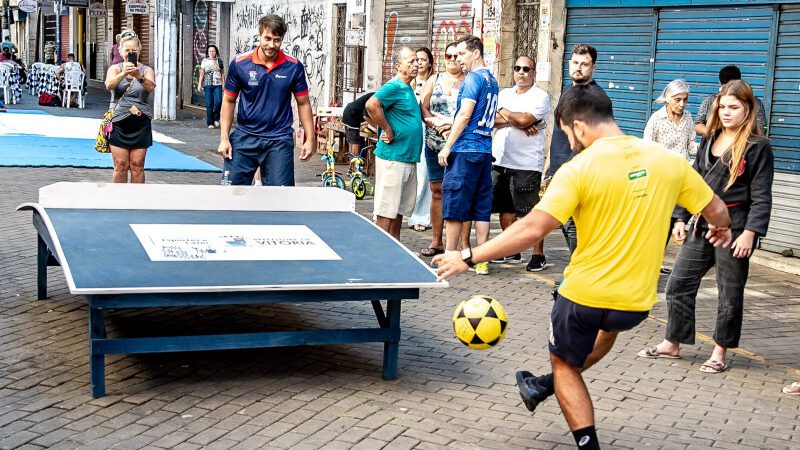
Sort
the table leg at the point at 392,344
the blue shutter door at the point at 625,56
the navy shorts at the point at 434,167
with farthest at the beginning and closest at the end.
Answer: the blue shutter door at the point at 625,56
the navy shorts at the point at 434,167
the table leg at the point at 392,344

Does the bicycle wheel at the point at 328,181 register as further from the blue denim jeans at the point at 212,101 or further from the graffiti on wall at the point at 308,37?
the blue denim jeans at the point at 212,101

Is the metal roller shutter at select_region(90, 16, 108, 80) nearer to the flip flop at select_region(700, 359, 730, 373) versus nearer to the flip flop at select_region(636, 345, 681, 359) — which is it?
the flip flop at select_region(636, 345, 681, 359)

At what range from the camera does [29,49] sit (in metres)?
53.9

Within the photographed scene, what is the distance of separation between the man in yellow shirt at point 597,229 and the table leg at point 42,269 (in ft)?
12.2

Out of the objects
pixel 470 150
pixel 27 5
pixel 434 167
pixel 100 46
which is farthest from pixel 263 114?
pixel 27 5

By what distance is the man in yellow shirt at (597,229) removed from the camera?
4230 mm

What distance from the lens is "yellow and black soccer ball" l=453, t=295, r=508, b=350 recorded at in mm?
4961

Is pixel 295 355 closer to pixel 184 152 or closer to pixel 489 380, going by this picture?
pixel 489 380

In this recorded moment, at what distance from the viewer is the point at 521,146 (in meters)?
9.28

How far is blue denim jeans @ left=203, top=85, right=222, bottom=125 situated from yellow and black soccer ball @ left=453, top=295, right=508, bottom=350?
19415 mm

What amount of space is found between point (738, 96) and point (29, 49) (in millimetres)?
53025

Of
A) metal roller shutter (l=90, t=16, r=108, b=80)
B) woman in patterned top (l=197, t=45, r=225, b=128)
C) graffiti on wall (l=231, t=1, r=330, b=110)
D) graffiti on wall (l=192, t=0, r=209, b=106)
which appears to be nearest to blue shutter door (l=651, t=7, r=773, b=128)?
graffiti on wall (l=231, t=1, r=330, b=110)

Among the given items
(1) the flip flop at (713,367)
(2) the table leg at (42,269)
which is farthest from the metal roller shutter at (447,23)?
(1) the flip flop at (713,367)

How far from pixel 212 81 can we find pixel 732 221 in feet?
60.7
